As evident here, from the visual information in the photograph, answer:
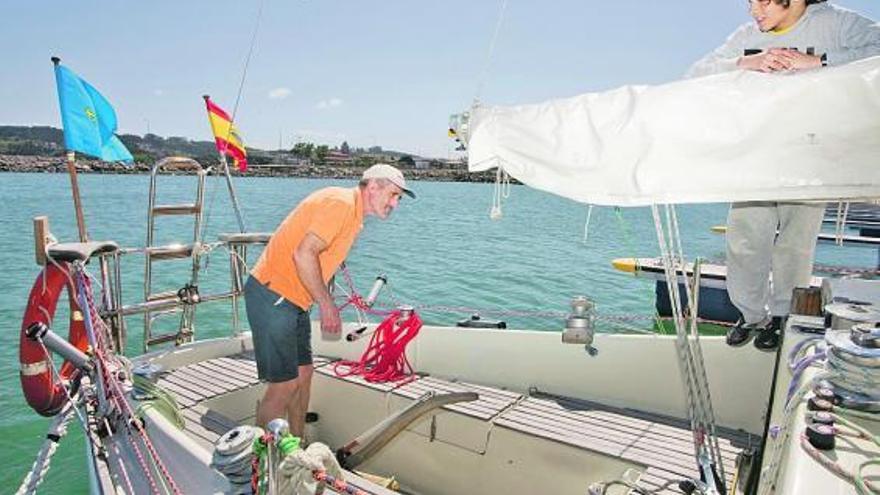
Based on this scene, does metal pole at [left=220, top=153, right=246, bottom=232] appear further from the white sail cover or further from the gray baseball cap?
the white sail cover

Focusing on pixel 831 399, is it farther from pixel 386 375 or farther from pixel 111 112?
pixel 111 112

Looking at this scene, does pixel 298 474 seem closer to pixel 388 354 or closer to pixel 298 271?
pixel 298 271

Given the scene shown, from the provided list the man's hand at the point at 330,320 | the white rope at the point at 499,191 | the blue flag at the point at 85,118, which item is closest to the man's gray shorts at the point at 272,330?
the man's hand at the point at 330,320

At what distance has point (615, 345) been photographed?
13.7ft

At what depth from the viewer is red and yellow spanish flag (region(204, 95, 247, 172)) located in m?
6.37

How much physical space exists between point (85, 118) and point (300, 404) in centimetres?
346

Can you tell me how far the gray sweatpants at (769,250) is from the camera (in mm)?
3414

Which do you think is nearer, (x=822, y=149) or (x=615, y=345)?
(x=822, y=149)

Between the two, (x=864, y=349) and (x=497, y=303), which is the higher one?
(x=864, y=349)

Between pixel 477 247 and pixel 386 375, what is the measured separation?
17.9 m

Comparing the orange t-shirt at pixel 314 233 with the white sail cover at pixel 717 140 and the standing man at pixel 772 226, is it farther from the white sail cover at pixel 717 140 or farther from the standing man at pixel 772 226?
the standing man at pixel 772 226

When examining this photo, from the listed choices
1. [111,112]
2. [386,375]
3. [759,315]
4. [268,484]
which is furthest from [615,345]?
[111,112]

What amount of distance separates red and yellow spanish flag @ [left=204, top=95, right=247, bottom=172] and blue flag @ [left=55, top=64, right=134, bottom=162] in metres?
1.10

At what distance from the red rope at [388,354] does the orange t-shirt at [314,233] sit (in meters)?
1.29
